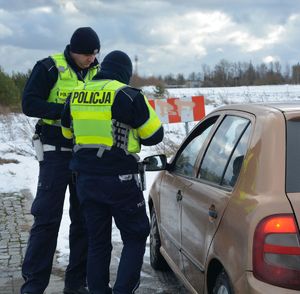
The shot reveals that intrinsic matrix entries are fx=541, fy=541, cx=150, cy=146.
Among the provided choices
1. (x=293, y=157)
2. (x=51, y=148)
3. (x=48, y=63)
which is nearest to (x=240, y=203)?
(x=293, y=157)

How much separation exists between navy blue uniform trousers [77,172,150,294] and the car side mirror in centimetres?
37

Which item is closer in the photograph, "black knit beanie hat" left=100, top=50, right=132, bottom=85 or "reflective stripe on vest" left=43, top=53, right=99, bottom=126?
"black knit beanie hat" left=100, top=50, right=132, bottom=85

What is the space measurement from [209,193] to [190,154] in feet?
3.24

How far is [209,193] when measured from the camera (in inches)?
138

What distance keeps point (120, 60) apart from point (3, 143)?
43.8ft

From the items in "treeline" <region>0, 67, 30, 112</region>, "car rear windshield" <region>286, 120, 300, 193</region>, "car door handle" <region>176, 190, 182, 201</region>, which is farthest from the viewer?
"treeline" <region>0, 67, 30, 112</region>

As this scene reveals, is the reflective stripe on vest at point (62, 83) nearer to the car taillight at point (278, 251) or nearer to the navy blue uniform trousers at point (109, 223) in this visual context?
the navy blue uniform trousers at point (109, 223)

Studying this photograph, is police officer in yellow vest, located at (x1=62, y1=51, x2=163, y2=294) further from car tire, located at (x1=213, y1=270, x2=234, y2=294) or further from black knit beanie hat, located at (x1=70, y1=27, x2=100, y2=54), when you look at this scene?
car tire, located at (x1=213, y1=270, x2=234, y2=294)

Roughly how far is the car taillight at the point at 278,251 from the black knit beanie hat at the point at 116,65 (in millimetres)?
1752

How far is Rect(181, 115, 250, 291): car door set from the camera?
3291 millimetres

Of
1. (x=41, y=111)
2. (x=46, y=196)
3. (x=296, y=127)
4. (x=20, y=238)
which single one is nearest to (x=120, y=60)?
(x=41, y=111)

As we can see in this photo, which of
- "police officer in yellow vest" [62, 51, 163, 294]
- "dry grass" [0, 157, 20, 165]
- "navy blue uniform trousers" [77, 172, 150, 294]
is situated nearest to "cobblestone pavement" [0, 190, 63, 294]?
"navy blue uniform trousers" [77, 172, 150, 294]

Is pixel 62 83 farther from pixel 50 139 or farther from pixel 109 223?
pixel 109 223

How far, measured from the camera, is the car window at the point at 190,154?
13.9 feet
